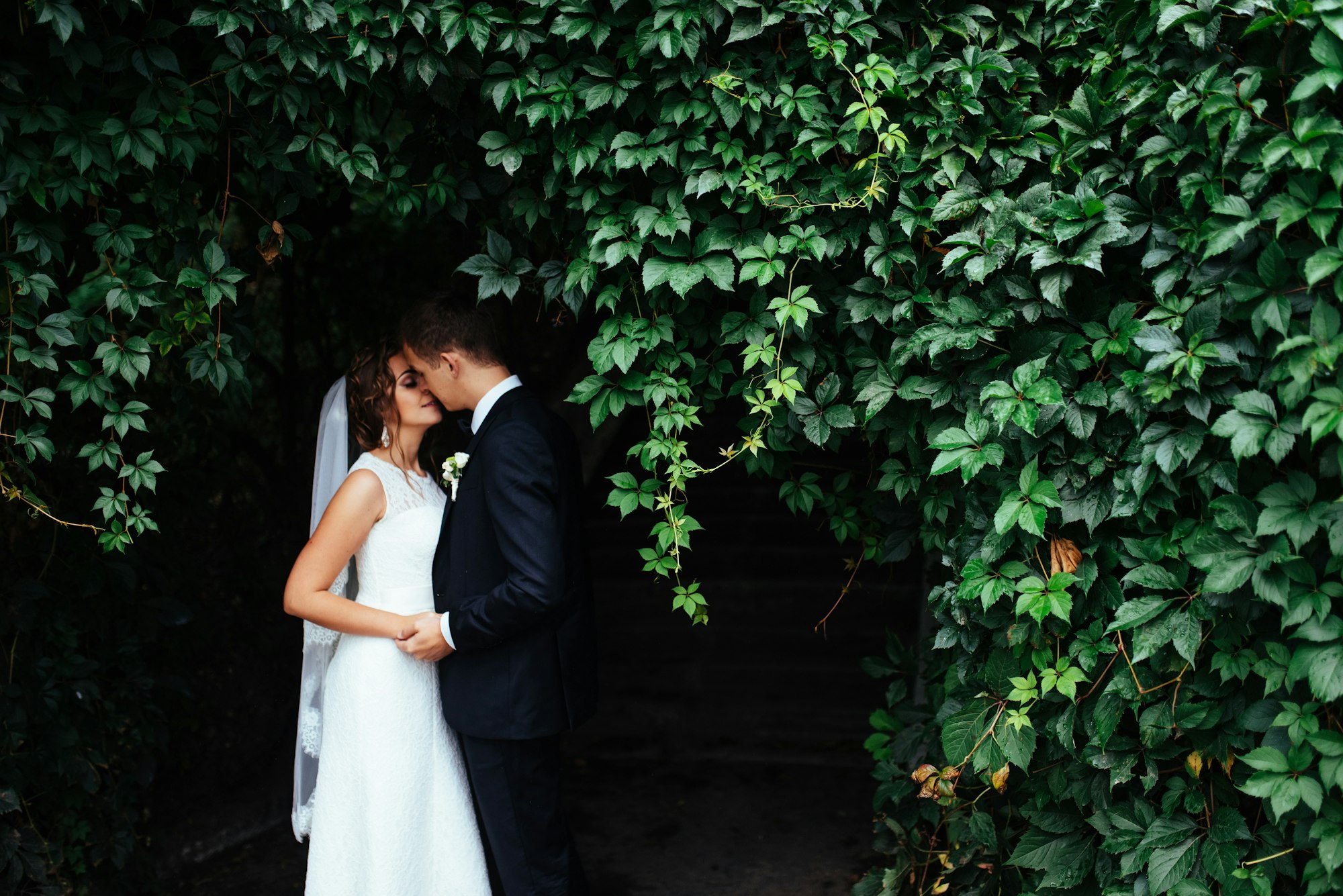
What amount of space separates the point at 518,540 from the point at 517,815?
828 millimetres

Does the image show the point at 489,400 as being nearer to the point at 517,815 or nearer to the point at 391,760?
the point at 391,760

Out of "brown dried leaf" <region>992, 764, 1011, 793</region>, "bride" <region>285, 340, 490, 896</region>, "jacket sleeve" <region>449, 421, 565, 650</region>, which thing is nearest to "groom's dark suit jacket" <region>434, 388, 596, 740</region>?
"jacket sleeve" <region>449, 421, 565, 650</region>

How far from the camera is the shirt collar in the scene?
2.85 meters

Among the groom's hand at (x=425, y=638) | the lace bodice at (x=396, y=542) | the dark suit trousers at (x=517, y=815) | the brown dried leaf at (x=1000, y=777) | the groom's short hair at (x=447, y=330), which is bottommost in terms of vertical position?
the dark suit trousers at (x=517, y=815)

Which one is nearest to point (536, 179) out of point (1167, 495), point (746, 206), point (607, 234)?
point (607, 234)

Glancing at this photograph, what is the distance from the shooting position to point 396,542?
288 centimetres

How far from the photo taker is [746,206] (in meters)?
2.36

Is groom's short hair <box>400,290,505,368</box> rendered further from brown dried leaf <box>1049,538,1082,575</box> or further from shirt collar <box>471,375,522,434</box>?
brown dried leaf <box>1049,538,1082,575</box>

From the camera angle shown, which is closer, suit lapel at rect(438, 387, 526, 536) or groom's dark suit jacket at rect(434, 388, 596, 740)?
groom's dark suit jacket at rect(434, 388, 596, 740)

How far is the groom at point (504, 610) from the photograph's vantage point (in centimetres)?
268

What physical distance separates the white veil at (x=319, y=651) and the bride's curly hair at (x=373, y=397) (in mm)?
54

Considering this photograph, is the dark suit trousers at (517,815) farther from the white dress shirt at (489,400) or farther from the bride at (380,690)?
the white dress shirt at (489,400)

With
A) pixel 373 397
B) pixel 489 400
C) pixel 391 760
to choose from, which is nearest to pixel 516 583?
pixel 489 400

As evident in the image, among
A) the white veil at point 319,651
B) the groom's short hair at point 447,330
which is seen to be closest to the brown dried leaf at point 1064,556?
the groom's short hair at point 447,330
